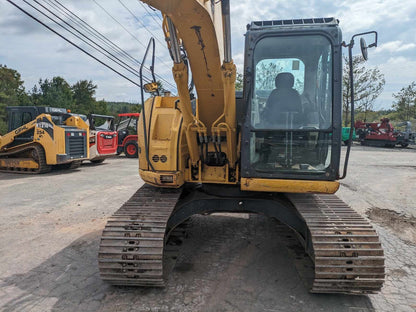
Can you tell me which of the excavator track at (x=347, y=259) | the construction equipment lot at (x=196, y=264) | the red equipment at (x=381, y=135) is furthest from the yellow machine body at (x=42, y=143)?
the red equipment at (x=381, y=135)

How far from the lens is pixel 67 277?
140 inches

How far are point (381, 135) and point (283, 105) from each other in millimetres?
25102

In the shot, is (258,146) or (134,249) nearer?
(134,249)

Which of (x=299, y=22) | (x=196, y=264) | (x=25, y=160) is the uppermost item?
(x=299, y=22)

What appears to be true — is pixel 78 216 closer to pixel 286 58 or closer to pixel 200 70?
pixel 200 70

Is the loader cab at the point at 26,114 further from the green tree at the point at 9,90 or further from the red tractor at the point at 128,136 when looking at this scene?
the green tree at the point at 9,90

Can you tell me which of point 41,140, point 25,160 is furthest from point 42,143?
point 25,160

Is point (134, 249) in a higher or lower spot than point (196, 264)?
higher

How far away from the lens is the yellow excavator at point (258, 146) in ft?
9.77

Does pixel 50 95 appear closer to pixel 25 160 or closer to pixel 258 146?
pixel 25 160

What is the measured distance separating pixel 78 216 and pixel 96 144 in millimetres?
7504

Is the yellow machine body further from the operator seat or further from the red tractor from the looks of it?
the operator seat

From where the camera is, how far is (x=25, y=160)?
36.5ft

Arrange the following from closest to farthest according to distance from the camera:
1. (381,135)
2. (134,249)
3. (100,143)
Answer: (134,249), (100,143), (381,135)
